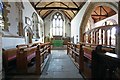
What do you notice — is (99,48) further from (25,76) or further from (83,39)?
(83,39)

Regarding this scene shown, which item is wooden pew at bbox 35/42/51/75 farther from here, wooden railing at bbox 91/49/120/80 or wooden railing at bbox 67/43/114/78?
wooden railing at bbox 91/49/120/80

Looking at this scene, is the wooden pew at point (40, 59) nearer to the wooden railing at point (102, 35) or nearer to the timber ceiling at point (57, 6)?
the wooden railing at point (102, 35)

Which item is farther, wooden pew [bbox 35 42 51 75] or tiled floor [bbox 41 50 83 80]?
wooden pew [bbox 35 42 51 75]

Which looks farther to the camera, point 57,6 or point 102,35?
point 57,6

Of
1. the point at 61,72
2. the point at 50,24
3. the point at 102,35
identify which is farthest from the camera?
the point at 50,24

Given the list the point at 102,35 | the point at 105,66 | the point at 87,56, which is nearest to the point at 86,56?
the point at 87,56

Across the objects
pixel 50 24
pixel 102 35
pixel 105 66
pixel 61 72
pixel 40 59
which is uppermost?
pixel 50 24

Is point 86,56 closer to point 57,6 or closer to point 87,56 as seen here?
point 87,56

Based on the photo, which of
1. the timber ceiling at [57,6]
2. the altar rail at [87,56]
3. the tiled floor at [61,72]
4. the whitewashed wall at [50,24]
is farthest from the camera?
the whitewashed wall at [50,24]

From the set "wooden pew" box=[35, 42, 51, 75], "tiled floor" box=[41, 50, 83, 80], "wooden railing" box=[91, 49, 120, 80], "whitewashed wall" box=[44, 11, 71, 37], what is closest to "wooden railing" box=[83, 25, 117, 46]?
"tiled floor" box=[41, 50, 83, 80]

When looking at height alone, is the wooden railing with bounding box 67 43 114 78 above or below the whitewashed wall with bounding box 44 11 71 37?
below

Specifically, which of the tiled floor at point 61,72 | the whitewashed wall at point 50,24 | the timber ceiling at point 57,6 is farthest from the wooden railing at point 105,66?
the whitewashed wall at point 50,24

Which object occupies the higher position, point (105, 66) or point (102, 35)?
point (102, 35)

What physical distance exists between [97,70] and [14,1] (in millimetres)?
4809
